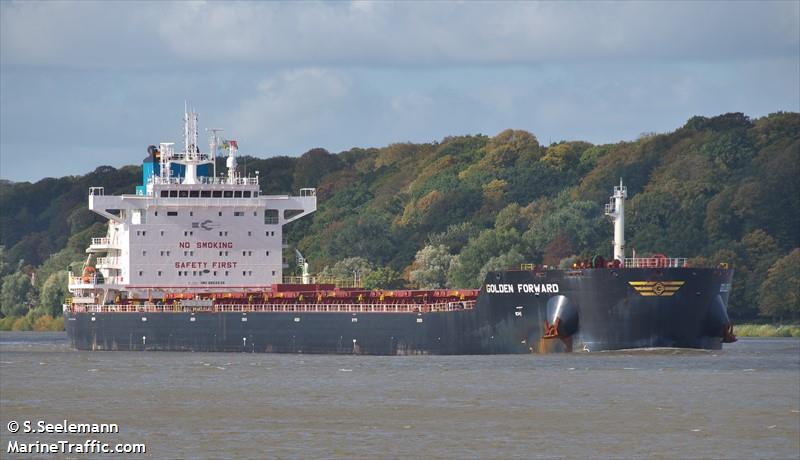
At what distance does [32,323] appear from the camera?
114 m

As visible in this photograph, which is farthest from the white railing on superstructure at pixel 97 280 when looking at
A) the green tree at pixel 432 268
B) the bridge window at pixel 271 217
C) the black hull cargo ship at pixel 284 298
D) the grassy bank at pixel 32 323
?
the grassy bank at pixel 32 323

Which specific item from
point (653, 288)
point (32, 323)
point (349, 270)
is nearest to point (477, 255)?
point (349, 270)

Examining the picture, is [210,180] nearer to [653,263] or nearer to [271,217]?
[271,217]

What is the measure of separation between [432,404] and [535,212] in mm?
76055

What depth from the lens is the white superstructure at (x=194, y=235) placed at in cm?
7288

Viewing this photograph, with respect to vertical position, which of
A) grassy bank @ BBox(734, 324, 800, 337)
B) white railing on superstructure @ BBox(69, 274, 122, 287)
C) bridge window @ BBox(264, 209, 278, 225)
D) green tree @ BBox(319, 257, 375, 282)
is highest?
bridge window @ BBox(264, 209, 278, 225)

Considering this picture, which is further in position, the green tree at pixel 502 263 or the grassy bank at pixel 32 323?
the grassy bank at pixel 32 323

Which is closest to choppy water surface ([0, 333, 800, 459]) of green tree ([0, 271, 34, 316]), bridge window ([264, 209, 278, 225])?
bridge window ([264, 209, 278, 225])

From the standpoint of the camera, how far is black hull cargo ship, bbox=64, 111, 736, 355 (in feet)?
189

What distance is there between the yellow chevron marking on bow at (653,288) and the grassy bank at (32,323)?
6005 centimetres

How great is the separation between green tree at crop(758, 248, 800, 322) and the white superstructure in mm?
28805

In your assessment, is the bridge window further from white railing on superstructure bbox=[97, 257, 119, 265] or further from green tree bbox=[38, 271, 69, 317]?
green tree bbox=[38, 271, 69, 317]

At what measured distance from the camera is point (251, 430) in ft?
131

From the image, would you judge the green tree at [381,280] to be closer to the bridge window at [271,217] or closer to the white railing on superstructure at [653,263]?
the bridge window at [271,217]
